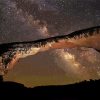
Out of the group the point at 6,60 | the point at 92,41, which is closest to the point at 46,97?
the point at 6,60

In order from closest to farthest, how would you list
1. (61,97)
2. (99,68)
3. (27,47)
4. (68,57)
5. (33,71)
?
1. (61,97)
2. (27,47)
3. (68,57)
4. (99,68)
5. (33,71)

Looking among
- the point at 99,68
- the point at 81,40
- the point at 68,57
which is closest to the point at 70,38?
the point at 81,40

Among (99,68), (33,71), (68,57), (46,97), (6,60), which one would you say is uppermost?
(6,60)

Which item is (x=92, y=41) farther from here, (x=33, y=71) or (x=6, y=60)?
(x=33, y=71)

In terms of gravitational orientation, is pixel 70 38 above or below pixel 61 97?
above

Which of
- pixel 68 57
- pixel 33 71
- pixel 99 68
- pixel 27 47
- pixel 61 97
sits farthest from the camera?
pixel 33 71

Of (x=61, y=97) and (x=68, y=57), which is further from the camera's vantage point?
(x=68, y=57)

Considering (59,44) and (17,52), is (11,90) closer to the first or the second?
(17,52)
